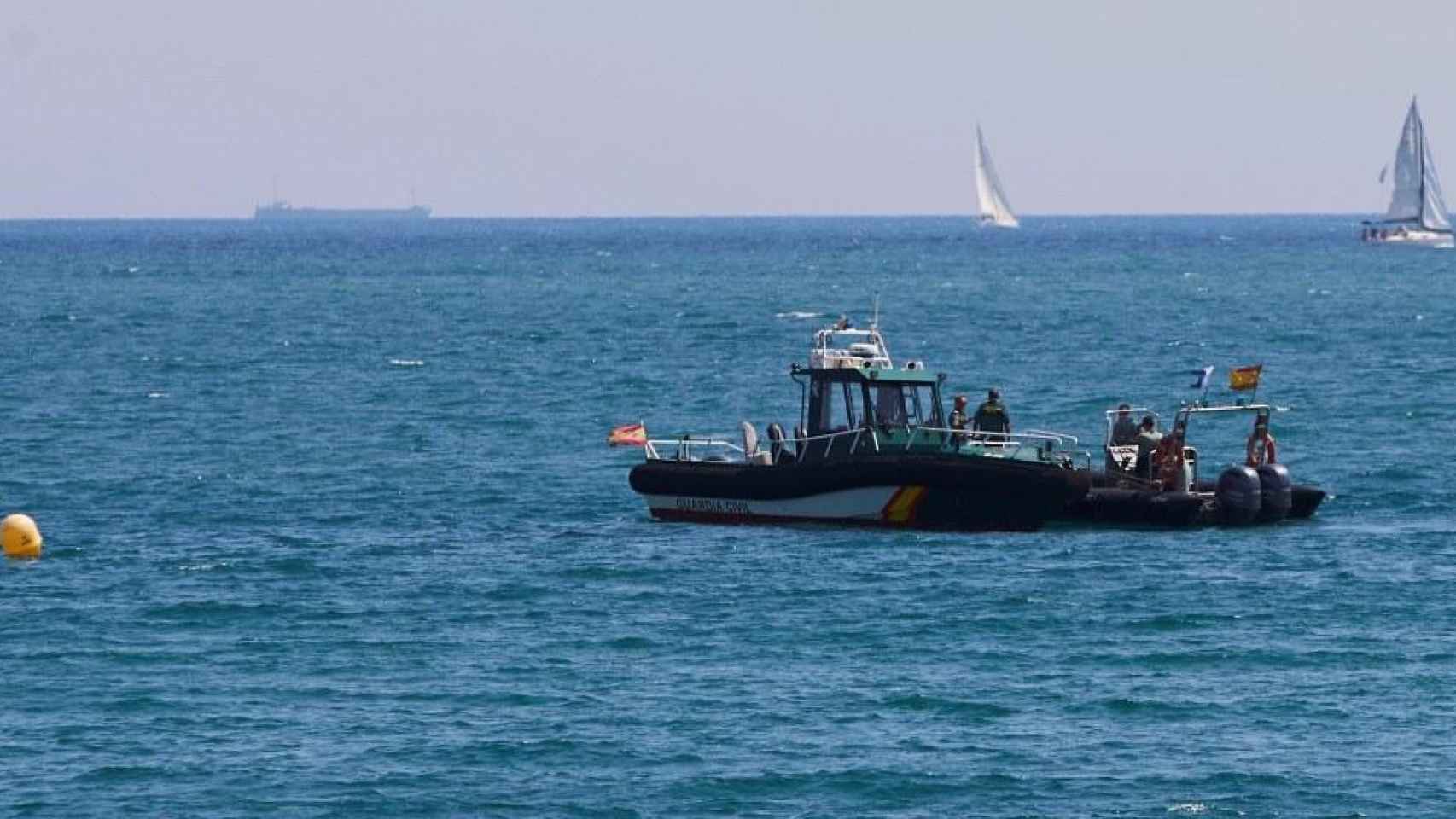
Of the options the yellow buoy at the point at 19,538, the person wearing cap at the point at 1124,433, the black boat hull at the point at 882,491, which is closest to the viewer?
the yellow buoy at the point at 19,538

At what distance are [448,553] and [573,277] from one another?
14345cm

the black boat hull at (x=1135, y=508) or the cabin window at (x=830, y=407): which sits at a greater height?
the cabin window at (x=830, y=407)

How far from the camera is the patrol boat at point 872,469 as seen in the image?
44.5m

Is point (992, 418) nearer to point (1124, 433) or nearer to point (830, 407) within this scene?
point (1124, 433)

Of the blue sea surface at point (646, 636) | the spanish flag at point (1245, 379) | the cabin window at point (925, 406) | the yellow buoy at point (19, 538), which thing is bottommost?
the blue sea surface at point (646, 636)

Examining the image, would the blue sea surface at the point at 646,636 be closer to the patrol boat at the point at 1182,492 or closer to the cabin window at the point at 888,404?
the patrol boat at the point at 1182,492

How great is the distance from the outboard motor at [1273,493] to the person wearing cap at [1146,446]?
193 centimetres

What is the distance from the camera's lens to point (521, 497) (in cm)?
5284

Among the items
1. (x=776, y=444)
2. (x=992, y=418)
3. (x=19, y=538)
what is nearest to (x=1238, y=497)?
(x=992, y=418)

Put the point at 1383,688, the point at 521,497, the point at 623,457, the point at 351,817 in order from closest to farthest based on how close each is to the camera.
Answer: the point at 351,817
the point at 1383,688
the point at 521,497
the point at 623,457

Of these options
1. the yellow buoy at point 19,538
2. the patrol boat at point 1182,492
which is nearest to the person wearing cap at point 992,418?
the patrol boat at point 1182,492

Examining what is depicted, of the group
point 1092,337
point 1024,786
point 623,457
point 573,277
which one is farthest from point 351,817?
point 573,277

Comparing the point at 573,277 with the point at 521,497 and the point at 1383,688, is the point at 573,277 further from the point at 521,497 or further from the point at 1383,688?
the point at 1383,688

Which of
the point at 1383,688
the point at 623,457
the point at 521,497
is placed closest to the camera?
the point at 1383,688
